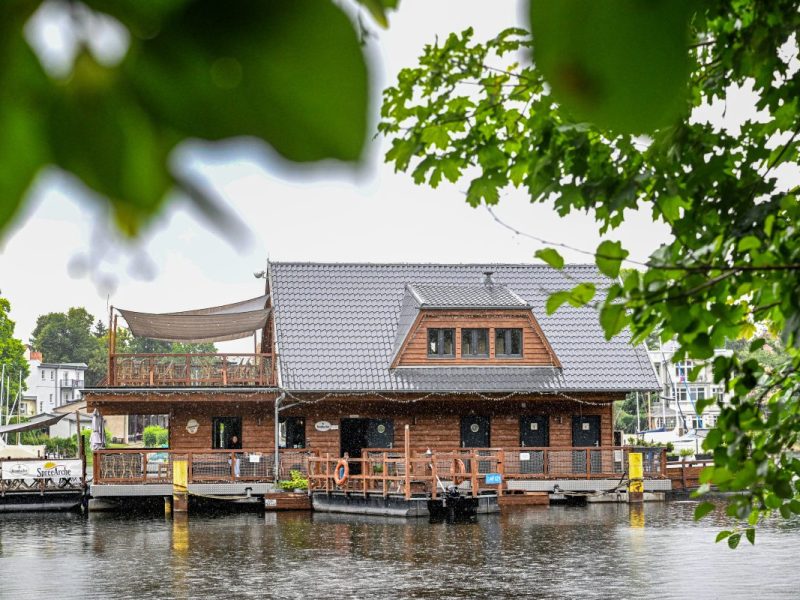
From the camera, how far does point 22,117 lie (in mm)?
429

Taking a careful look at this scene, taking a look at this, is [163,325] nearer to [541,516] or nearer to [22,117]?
[541,516]

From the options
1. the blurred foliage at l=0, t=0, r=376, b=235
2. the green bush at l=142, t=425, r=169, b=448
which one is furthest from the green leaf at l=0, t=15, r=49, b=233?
A: the green bush at l=142, t=425, r=169, b=448

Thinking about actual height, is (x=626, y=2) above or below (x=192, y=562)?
above

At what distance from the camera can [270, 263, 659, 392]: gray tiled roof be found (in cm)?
2556

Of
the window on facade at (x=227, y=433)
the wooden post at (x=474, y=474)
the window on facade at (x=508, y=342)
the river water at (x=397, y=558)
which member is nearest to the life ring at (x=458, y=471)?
the wooden post at (x=474, y=474)

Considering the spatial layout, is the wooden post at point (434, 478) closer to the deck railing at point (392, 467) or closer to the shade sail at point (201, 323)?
the deck railing at point (392, 467)

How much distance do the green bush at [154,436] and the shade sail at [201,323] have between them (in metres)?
31.6

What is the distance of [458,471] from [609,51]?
74.0 feet

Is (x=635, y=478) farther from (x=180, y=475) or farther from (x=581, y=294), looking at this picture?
(x=581, y=294)

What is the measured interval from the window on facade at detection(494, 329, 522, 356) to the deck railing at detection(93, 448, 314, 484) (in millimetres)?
5711

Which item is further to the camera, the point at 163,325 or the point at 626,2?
the point at 163,325

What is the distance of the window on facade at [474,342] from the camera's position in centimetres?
2627

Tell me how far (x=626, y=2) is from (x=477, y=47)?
5.13 m

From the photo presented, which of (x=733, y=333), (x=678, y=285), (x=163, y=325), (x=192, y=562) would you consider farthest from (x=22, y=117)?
(x=163, y=325)
